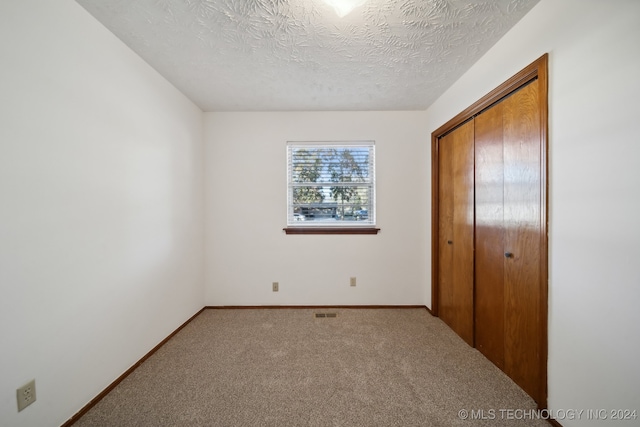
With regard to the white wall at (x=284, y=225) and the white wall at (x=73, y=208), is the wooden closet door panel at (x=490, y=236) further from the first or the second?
the white wall at (x=73, y=208)

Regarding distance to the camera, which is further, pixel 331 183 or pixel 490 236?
pixel 331 183

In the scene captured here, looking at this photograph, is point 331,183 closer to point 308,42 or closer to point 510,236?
point 308,42

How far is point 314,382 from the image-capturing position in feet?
5.38

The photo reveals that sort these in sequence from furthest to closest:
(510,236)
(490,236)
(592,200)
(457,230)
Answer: (457,230)
(490,236)
(510,236)
(592,200)

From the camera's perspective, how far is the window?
296 cm

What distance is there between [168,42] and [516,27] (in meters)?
2.39

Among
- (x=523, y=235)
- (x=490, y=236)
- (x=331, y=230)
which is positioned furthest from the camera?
(x=331, y=230)

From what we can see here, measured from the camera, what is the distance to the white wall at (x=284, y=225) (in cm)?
291

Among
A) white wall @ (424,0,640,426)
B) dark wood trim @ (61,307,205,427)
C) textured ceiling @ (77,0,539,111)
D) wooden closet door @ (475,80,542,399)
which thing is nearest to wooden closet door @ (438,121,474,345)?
wooden closet door @ (475,80,542,399)

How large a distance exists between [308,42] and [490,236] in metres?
2.03

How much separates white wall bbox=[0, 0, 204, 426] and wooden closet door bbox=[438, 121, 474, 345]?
281cm

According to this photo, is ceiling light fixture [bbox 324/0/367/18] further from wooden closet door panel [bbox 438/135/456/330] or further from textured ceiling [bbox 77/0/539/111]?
wooden closet door panel [bbox 438/135/456/330]

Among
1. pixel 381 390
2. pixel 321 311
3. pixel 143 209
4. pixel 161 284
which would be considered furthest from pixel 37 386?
pixel 321 311

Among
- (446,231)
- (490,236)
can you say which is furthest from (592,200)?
(446,231)
